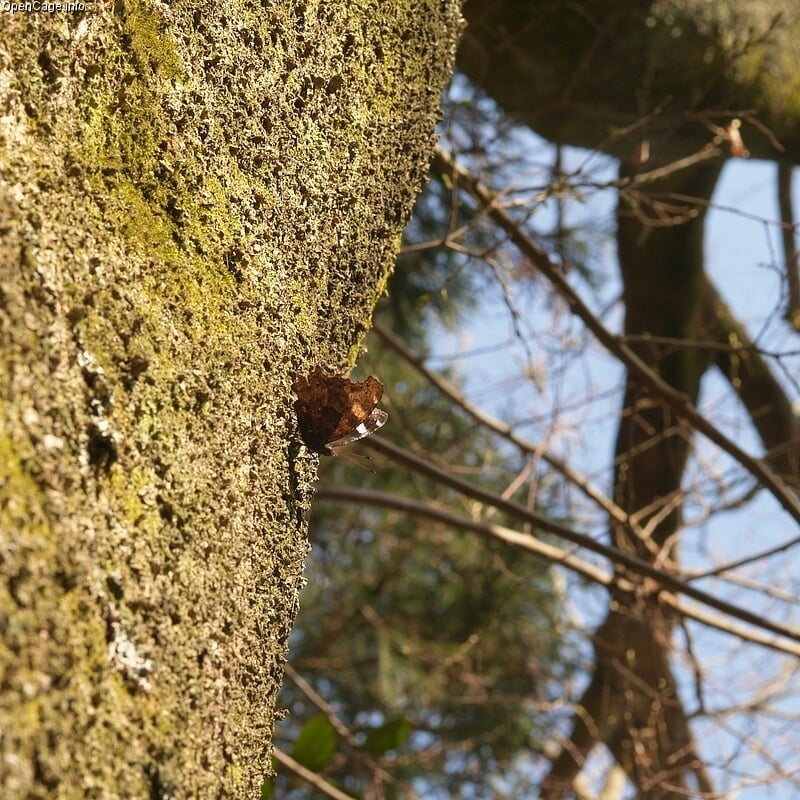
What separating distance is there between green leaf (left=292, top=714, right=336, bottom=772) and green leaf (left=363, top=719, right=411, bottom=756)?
7.9 inches

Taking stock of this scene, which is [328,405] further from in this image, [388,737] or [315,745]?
[388,737]

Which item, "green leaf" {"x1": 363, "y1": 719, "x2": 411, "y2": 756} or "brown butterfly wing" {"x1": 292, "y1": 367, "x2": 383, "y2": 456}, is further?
"green leaf" {"x1": 363, "y1": 719, "x2": 411, "y2": 756}

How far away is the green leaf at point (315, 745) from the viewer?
1816mm

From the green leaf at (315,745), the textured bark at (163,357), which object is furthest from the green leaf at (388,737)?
the textured bark at (163,357)

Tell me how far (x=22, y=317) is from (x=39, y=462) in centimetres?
6

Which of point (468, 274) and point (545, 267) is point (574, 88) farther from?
point (468, 274)

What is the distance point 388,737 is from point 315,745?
9.4 inches


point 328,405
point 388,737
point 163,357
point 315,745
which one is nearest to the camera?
point 163,357

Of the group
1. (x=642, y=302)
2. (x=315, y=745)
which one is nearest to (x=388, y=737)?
(x=315, y=745)

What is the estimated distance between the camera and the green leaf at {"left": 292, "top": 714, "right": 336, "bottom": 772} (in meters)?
1.82

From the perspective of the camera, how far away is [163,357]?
51 centimetres

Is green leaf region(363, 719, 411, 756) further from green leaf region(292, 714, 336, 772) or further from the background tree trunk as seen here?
the background tree trunk

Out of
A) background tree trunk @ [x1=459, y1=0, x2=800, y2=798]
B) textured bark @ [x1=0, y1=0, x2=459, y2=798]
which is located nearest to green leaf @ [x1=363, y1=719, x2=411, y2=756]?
background tree trunk @ [x1=459, y1=0, x2=800, y2=798]

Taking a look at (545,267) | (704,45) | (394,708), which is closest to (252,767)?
(545,267)
